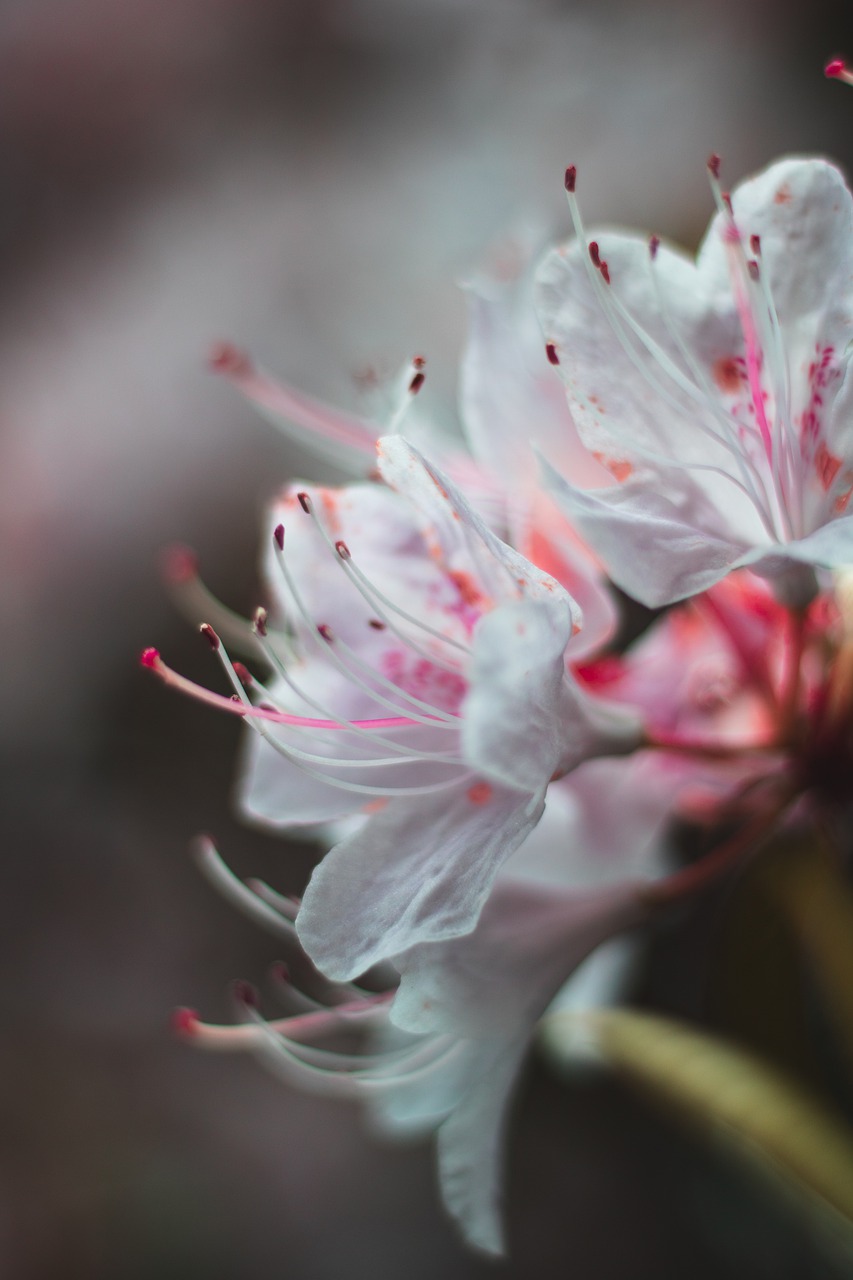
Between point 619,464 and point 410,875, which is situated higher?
point 619,464

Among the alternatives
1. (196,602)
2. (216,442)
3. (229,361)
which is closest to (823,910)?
(229,361)

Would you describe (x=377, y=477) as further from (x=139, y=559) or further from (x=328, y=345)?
(x=328, y=345)

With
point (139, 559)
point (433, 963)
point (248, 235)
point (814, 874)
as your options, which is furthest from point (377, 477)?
point (248, 235)

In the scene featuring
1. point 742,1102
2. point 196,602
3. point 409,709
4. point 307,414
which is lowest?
point 742,1102

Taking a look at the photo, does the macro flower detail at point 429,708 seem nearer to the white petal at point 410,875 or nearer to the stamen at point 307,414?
the white petal at point 410,875

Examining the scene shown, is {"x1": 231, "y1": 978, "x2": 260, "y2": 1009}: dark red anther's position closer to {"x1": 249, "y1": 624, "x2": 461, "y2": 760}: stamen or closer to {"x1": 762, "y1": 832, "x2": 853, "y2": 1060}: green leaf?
{"x1": 249, "y1": 624, "x2": 461, "y2": 760}: stamen

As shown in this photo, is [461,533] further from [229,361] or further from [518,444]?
[229,361]

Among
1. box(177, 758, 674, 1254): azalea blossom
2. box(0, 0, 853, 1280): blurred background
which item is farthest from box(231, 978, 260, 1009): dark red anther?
box(0, 0, 853, 1280): blurred background
